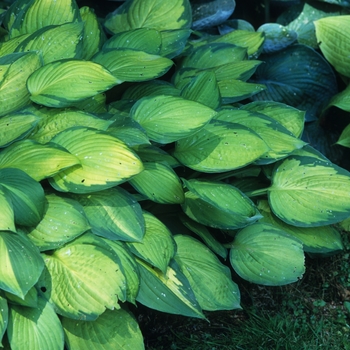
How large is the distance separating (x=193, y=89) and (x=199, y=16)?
0.79 metres

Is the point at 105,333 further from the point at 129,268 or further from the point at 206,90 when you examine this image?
the point at 206,90

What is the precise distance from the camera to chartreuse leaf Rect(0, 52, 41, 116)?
1.79 m

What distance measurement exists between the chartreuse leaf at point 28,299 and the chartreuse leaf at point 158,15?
3.91 feet

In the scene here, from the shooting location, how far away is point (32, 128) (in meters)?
1.67

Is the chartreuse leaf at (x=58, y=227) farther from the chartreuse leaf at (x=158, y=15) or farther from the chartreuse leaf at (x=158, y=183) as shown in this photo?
the chartreuse leaf at (x=158, y=15)

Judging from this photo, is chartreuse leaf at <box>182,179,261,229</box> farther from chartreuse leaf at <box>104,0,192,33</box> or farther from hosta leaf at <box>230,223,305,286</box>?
chartreuse leaf at <box>104,0,192,33</box>

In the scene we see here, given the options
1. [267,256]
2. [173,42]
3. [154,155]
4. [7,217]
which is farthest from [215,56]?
[7,217]

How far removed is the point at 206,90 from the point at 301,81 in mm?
772

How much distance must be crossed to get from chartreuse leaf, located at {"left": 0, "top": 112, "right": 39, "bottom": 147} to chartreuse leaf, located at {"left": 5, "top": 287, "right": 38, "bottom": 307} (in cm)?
43

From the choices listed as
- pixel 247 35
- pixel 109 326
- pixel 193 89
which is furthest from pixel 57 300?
pixel 247 35

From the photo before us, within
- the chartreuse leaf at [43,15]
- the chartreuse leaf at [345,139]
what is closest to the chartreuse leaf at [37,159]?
the chartreuse leaf at [43,15]

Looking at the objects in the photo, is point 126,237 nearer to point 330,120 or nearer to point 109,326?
point 109,326

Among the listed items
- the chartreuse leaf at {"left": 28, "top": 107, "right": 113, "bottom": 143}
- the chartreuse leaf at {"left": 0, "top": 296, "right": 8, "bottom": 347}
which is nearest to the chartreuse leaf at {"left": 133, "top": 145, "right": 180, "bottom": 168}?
the chartreuse leaf at {"left": 28, "top": 107, "right": 113, "bottom": 143}

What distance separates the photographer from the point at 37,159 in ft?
5.22
